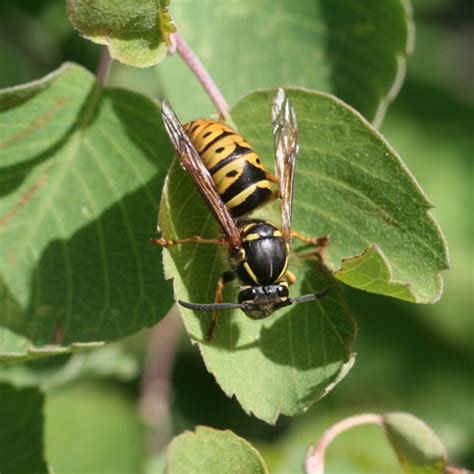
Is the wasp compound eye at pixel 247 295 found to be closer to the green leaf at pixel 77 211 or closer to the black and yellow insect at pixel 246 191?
the black and yellow insect at pixel 246 191

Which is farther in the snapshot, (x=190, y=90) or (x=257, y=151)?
(x=190, y=90)

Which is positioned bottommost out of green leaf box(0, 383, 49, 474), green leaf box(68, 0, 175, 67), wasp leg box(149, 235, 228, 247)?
green leaf box(0, 383, 49, 474)

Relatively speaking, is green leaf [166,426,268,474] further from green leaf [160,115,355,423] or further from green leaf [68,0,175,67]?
green leaf [68,0,175,67]

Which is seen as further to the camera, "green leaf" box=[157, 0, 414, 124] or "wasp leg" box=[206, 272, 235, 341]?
"green leaf" box=[157, 0, 414, 124]

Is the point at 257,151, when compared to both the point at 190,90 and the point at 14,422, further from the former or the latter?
the point at 14,422

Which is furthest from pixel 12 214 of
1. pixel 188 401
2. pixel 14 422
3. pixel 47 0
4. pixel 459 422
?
pixel 459 422

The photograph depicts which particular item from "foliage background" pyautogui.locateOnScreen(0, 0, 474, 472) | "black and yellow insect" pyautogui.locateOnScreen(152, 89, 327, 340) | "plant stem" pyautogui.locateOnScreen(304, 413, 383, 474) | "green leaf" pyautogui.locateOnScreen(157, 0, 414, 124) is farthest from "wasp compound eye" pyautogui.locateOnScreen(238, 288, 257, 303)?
"foliage background" pyautogui.locateOnScreen(0, 0, 474, 472)
